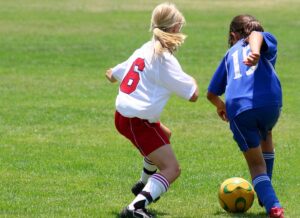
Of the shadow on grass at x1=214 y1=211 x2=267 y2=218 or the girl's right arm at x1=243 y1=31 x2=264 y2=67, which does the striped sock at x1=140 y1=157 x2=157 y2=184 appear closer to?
the shadow on grass at x1=214 y1=211 x2=267 y2=218

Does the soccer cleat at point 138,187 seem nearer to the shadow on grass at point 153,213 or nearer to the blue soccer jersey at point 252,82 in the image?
the shadow on grass at point 153,213

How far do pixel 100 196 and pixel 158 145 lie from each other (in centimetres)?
118

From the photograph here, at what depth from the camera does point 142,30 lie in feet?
87.8

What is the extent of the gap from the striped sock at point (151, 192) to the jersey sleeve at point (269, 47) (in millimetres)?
1316

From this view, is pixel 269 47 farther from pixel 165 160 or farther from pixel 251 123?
pixel 165 160

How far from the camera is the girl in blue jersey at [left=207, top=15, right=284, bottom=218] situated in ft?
23.5

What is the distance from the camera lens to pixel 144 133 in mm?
7246

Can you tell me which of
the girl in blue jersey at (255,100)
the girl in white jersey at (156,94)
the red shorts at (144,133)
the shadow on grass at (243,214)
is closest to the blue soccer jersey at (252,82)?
the girl in blue jersey at (255,100)

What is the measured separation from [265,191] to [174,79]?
117cm

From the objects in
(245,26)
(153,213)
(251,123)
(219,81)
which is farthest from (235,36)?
(153,213)

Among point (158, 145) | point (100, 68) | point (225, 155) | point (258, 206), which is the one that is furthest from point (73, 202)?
point (100, 68)

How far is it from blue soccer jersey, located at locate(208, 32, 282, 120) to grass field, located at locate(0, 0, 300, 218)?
1044 millimetres

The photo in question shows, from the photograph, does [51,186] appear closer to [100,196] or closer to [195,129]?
[100,196]

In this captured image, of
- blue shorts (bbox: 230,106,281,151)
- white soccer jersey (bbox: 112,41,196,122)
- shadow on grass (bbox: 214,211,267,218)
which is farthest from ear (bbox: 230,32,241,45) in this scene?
shadow on grass (bbox: 214,211,267,218)
